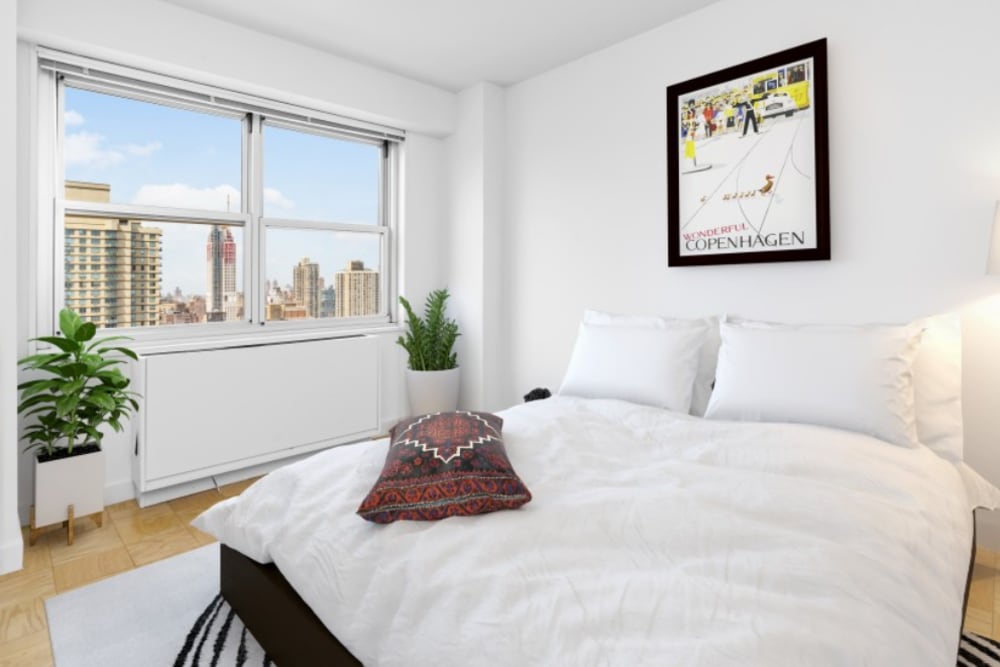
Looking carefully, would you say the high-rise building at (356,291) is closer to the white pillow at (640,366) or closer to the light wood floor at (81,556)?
the light wood floor at (81,556)

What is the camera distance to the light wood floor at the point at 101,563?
184 centimetres

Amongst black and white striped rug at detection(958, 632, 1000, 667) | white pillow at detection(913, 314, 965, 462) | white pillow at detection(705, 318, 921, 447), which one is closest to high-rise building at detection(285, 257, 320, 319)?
white pillow at detection(705, 318, 921, 447)

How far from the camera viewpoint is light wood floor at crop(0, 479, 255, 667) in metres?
1.83

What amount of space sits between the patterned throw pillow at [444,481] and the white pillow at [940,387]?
1681mm

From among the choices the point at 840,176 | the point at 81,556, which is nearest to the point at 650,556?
the point at 840,176

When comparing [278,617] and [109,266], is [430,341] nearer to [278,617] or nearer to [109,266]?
[109,266]

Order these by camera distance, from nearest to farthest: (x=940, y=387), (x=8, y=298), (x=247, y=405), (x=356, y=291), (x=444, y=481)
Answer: (x=444, y=481) < (x=940, y=387) < (x=8, y=298) < (x=247, y=405) < (x=356, y=291)

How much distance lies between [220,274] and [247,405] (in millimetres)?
Result: 844

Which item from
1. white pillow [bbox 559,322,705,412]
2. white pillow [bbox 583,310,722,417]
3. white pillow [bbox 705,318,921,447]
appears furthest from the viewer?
white pillow [bbox 583,310,722,417]

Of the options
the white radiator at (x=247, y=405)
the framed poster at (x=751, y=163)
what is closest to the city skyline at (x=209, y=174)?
the white radiator at (x=247, y=405)

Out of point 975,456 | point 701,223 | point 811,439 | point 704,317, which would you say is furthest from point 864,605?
point 701,223

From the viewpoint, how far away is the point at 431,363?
4.02 m

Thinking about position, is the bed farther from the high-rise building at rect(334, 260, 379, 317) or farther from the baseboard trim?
the high-rise building at rect(334, 260, 379, 317)

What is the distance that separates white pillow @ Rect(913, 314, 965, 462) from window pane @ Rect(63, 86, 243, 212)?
3667mm
